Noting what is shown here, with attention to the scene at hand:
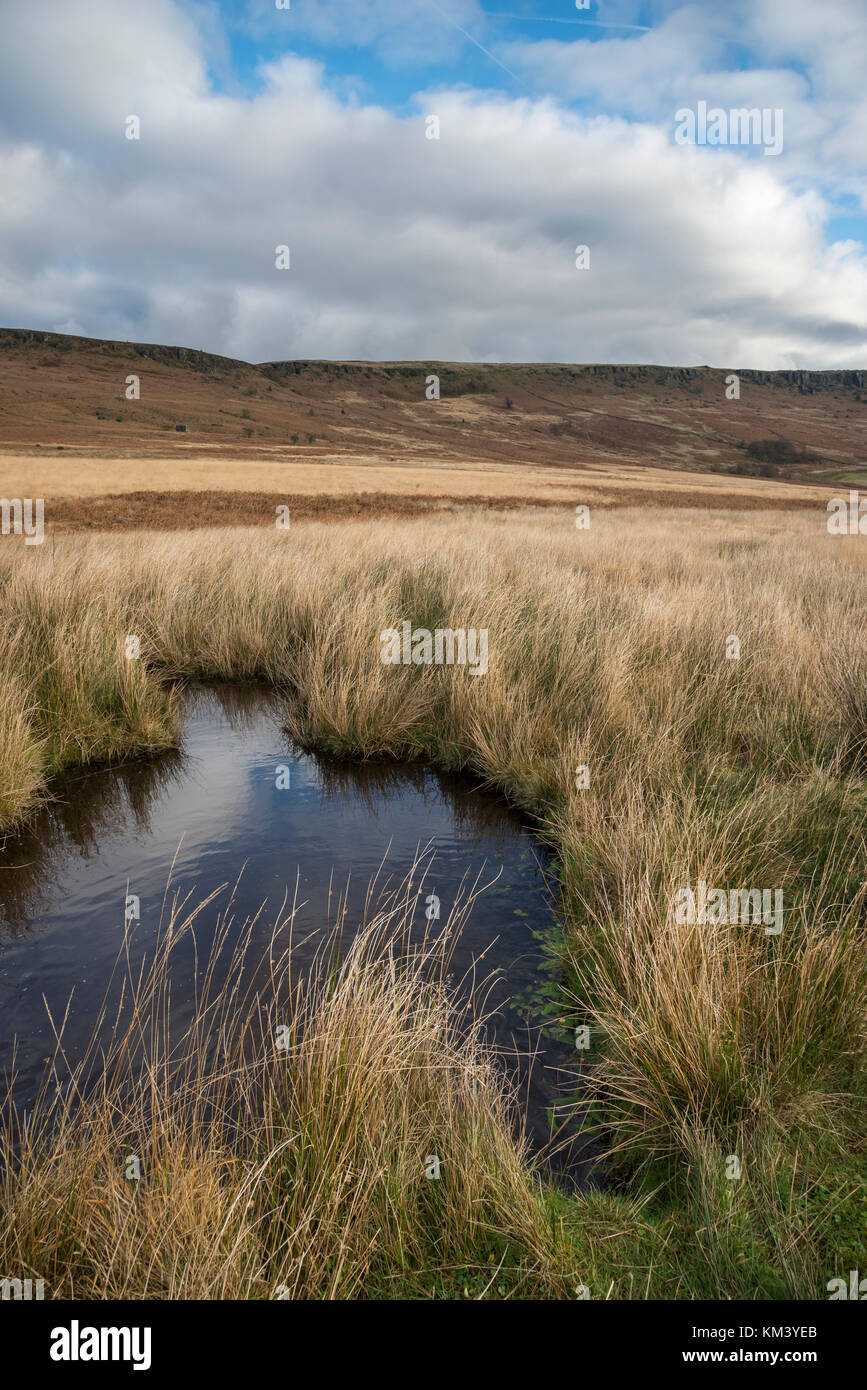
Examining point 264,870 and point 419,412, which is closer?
point 264,870

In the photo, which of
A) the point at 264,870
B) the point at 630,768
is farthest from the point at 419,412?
the point at 264,870

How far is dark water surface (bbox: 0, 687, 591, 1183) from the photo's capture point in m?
2.96

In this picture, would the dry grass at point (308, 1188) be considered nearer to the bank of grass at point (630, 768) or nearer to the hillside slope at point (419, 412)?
the bank of grass at point (630, 768)

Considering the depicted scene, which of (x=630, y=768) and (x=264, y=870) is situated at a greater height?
(x=630, y=768)

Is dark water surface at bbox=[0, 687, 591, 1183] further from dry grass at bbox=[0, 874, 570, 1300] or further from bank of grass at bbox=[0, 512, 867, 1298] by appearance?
dry grass at bbox=[0, 874, 570, 1300]

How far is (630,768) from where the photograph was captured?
4438 millimetres

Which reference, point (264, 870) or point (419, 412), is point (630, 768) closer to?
point (264, 870)

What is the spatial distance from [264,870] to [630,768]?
223 centimetres

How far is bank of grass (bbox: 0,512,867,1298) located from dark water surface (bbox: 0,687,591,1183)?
0.74ft

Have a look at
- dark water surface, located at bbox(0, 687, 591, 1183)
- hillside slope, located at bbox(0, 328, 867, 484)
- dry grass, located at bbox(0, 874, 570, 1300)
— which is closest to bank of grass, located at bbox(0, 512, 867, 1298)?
dry grass, located at bbox(0, 874, 570, 1300)

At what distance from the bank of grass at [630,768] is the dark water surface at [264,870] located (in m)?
0.23

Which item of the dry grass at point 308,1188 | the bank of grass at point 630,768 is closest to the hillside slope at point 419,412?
the bank of grass at point 630,768
